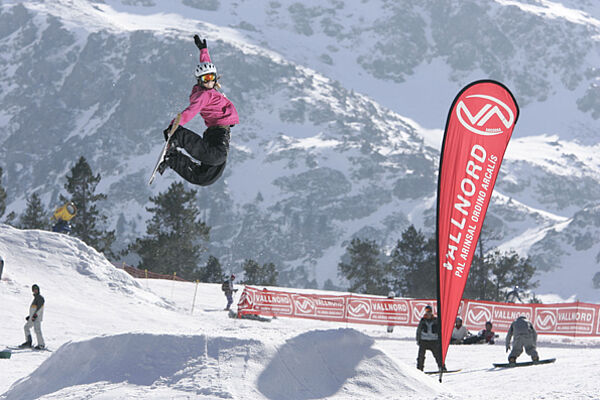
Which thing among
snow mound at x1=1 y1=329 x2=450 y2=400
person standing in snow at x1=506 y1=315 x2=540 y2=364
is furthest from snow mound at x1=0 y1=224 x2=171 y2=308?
snow mound at x1=1 y1=329 x2=450 y2=400

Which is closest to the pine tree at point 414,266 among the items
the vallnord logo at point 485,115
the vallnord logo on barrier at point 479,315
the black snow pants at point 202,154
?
the vallnord logo on barrier at point 479,315

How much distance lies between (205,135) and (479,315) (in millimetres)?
22610

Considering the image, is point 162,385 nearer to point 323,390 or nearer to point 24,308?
point 323,390

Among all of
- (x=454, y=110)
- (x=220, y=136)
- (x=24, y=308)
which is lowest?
(x=24, y=308)

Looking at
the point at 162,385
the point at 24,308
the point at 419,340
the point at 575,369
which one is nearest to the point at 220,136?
the point at 162,385

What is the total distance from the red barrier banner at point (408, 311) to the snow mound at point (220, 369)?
651 inches

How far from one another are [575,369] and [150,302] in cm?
1798

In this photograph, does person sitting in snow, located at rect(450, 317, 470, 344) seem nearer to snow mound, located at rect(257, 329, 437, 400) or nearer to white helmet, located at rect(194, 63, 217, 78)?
snow mound, located at rect(257, 329, 437, 400)

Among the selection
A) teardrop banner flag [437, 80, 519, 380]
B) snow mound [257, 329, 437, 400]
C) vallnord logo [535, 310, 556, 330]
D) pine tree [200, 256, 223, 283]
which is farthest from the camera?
pine tree [200, 256, 223, 283]

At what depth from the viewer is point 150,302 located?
3084 centimetres

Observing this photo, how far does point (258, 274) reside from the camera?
79.4 m

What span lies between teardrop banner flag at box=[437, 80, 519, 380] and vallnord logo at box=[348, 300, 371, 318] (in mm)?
18019

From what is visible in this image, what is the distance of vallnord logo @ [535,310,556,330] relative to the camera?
94.6 feet

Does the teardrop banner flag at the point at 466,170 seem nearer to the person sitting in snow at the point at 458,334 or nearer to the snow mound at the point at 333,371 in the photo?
the snow mound at the point at 333,371
